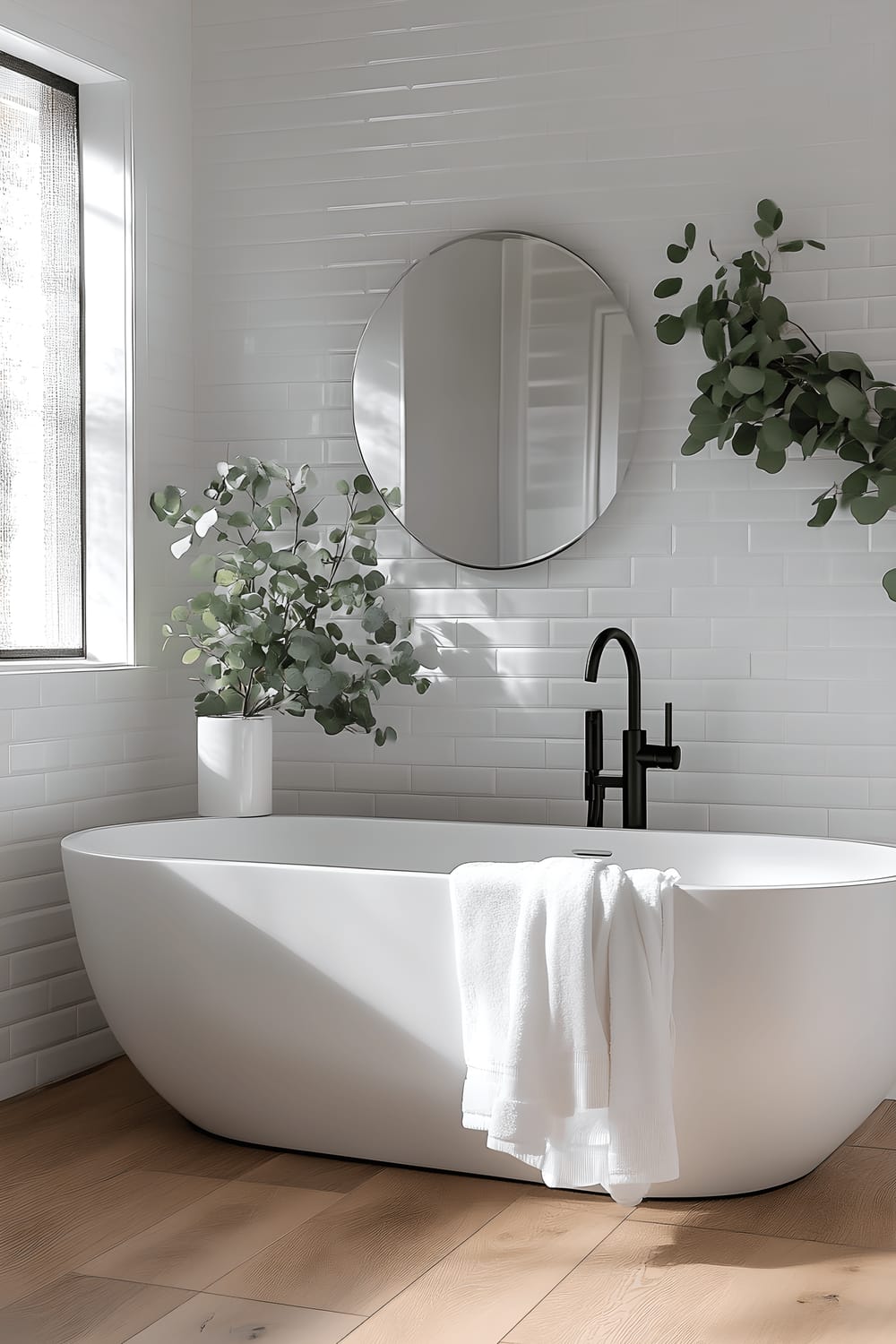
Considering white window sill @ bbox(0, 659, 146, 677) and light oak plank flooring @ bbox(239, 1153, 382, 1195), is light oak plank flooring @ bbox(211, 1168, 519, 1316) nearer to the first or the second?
light oak plank flooring @ bbox(239, 1153, 382, 1195)

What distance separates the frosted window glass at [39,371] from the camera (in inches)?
135

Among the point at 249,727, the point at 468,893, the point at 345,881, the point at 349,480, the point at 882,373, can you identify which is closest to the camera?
the point at 468,893

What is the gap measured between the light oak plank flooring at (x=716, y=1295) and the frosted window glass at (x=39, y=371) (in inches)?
79.6

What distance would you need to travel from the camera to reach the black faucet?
325 cm

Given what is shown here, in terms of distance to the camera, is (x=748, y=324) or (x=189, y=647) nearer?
(x=748, y=324)

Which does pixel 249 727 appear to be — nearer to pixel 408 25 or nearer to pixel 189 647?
pixel 189 647

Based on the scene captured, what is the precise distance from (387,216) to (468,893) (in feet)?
6.61

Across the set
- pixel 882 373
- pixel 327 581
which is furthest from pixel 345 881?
pixel 882 373

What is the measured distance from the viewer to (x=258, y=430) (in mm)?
3857

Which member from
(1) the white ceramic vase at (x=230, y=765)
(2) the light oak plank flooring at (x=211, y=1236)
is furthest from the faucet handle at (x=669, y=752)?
(2) the light oak plank flooring at (x=211, y=1236)

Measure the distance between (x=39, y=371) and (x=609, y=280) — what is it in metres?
1.44

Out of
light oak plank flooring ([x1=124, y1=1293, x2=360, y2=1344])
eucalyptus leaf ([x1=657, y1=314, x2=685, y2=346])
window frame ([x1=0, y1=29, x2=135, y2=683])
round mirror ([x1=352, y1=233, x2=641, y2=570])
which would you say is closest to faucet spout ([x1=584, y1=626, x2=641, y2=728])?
round mirror ([x1=352, y1=233, x2=641, y2=570])

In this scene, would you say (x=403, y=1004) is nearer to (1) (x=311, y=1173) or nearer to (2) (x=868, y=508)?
(1) (x=311, y=1173)

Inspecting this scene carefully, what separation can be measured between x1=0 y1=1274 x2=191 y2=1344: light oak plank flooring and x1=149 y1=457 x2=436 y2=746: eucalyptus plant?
1.50 metres
